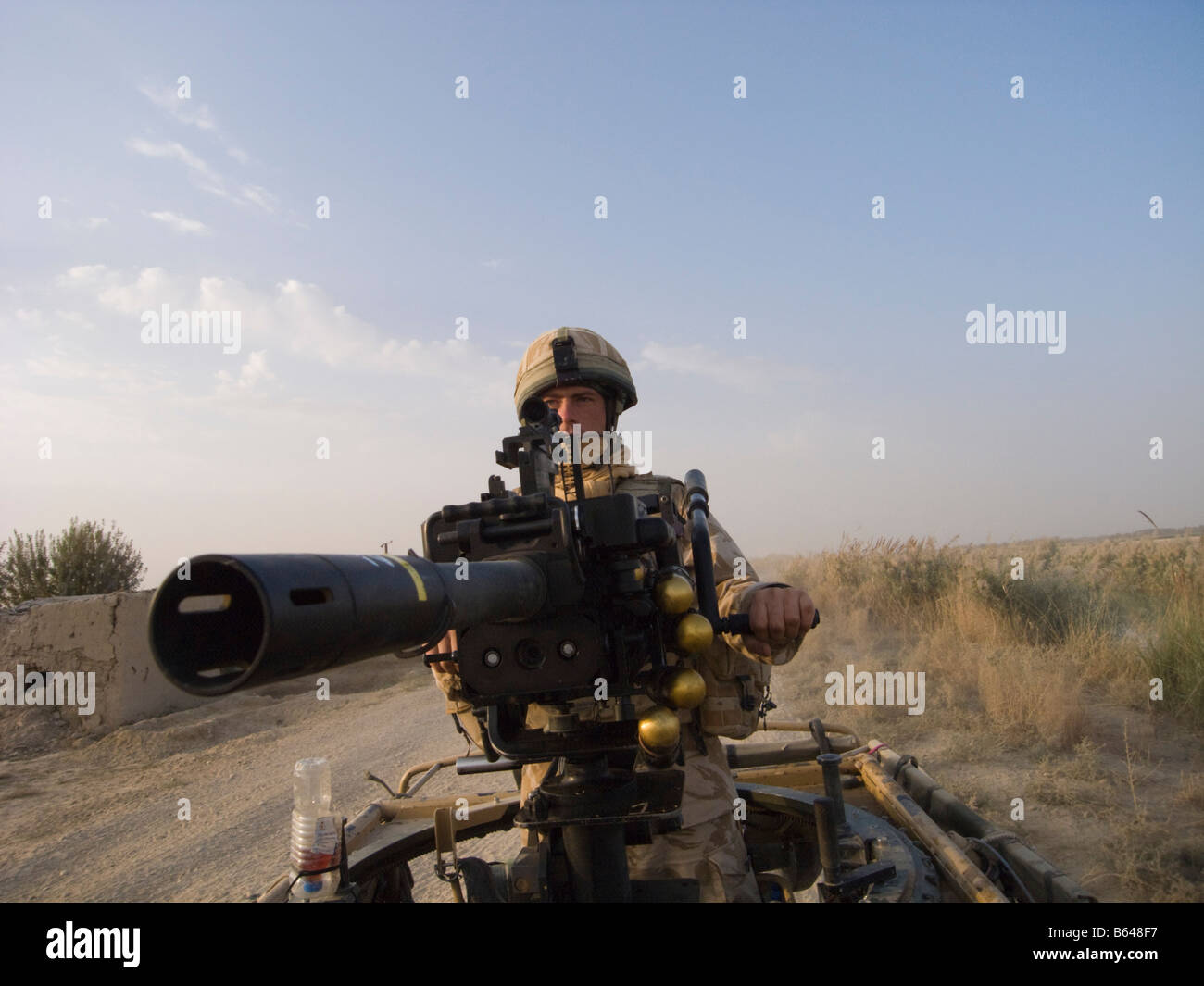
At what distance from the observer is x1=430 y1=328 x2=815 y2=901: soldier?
2.51 metres

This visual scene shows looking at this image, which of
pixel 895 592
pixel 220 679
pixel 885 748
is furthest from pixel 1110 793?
pixel 895 592

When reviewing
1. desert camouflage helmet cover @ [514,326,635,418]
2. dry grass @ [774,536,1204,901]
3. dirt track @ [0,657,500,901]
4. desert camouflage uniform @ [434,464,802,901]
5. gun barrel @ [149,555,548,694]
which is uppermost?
desert camouflage helmet cover @ [514,326,635,418]

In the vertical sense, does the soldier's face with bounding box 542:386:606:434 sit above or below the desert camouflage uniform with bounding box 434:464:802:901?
above

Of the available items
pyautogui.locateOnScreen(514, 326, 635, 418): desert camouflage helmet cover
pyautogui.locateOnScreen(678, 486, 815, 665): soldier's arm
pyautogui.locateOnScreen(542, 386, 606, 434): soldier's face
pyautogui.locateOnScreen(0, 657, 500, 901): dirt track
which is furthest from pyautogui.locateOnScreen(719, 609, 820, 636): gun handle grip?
pyautogui.locateOnScreen(0, 657, 500, 901): dirt track

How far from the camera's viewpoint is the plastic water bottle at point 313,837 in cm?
245

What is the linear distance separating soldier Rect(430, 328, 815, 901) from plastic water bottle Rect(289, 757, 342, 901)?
518 millimetres

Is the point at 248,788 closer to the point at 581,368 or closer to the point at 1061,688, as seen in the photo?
the point at 581,368

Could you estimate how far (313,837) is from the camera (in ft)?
8.02

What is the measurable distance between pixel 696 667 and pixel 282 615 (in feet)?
7.62

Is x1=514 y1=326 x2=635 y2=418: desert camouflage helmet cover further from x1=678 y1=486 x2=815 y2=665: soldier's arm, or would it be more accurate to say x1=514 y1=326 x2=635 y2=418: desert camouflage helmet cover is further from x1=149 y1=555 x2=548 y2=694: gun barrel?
x1=149 y1=555 x2=548 y2=694: gun barrel

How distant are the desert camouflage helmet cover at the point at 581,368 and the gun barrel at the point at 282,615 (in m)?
2.14

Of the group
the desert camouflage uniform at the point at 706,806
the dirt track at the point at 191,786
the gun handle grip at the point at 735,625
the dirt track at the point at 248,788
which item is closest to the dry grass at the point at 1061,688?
the dirt track at the point at 248,788

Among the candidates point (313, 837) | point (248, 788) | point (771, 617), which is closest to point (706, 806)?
point (771, 617)
